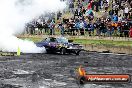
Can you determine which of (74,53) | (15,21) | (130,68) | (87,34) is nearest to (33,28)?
(15,21)

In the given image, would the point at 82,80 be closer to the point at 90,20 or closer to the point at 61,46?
the point at 61,46

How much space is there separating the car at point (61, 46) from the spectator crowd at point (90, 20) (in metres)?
4.16

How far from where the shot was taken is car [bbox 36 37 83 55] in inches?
1509

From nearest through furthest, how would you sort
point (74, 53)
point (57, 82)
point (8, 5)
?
point (57, 82)
point (74, 53)
point (8, 5)

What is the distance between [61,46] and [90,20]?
6.70 meters

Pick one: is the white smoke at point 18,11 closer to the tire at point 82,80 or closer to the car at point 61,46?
the car at point 61,46

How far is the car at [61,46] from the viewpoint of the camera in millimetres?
38341

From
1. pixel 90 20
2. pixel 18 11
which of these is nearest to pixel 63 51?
pixel 90 20

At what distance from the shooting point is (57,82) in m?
21.5

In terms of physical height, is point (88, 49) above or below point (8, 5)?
below

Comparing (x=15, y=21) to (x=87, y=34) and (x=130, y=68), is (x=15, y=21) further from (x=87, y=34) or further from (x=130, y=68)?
(x=130, y=68)

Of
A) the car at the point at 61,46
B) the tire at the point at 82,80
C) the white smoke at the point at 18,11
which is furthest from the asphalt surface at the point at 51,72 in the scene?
the white smoke at the point at 18,11

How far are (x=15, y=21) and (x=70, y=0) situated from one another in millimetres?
6126

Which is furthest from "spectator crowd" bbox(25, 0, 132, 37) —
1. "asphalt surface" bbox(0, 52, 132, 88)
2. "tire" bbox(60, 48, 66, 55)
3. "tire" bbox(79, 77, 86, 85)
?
"tire" bbox(79, 77, 86, 85)
